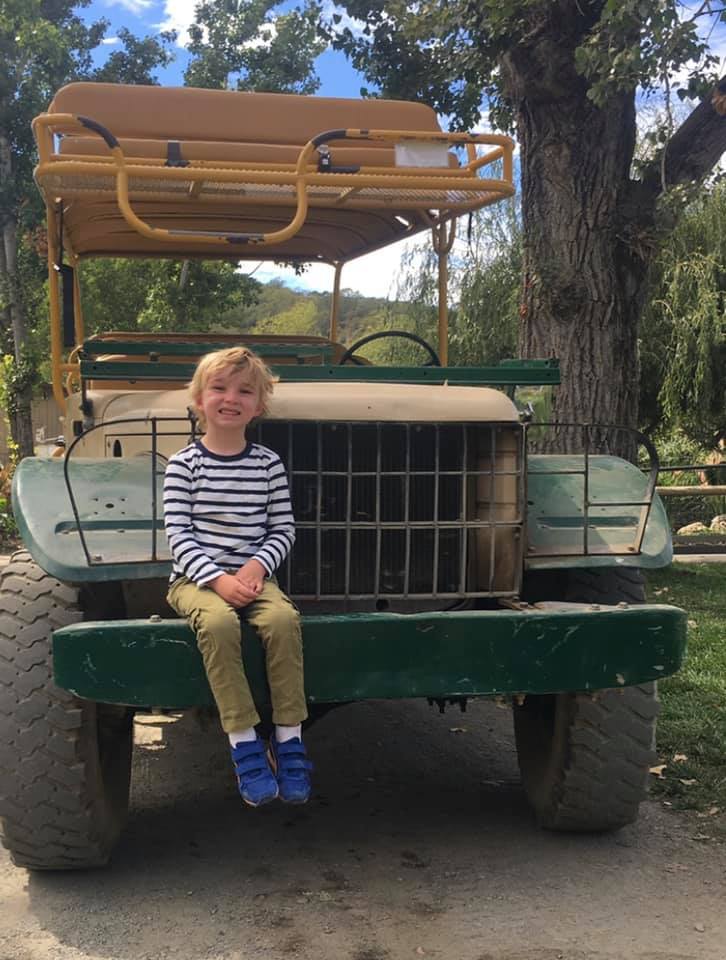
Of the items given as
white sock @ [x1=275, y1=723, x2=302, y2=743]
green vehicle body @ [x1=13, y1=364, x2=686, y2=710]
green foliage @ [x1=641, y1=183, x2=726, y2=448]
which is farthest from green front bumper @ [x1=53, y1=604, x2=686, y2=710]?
green foliage @ [x1=641, y1=183, x2=726, y2=448]

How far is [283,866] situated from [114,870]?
0.55 meters

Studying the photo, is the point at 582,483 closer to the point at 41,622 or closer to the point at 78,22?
the point at 41,622

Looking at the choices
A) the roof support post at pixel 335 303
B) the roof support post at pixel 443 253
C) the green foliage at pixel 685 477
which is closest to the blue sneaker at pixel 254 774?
the roof support post at pixel 443 253

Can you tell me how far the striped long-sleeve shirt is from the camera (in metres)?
3.22

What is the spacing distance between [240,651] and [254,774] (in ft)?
1.12

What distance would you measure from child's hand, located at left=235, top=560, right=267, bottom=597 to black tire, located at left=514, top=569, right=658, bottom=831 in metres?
1.18

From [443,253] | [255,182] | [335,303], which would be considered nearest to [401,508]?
[255,182]

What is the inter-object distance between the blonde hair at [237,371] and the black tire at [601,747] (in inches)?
52.3

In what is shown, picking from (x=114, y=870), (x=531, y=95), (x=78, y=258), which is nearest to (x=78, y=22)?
(x=531, y=95)

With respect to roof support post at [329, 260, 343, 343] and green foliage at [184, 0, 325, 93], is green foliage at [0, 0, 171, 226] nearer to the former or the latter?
green foliage at [184, 0, 325, 93]

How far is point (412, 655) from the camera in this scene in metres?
3.17

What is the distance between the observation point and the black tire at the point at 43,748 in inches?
128

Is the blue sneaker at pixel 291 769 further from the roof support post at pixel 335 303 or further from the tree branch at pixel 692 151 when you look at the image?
the tree branch at pixel 692 151

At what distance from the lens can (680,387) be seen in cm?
1789
